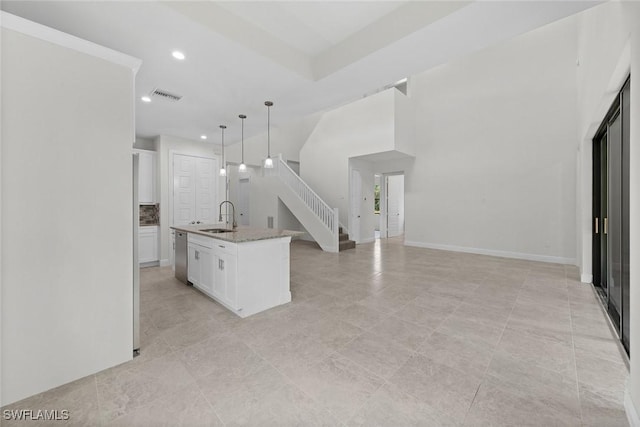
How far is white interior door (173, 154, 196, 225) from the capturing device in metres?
6.14

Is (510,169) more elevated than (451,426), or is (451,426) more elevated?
(510,169)

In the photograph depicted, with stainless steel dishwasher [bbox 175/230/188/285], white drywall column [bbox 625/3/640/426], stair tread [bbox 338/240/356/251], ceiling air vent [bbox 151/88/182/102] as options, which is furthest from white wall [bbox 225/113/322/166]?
white drywall column [bbox 625/3/640/426]

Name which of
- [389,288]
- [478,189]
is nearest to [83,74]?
[389,288]

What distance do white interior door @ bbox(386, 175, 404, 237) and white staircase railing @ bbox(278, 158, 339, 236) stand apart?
3630mm

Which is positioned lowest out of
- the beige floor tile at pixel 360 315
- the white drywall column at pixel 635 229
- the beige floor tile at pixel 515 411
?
the beige floor tile at pixel 515 411

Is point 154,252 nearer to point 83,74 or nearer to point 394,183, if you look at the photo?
point 83,74

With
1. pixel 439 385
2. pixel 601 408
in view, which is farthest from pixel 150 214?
pixel 601 408

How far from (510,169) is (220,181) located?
7410 millimetres

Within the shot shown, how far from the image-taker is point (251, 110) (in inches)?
181

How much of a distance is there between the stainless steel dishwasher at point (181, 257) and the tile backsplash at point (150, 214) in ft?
6.68

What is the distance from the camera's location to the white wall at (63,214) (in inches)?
70.5

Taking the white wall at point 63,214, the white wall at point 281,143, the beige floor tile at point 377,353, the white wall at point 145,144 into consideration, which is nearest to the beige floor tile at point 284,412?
the beige floor tile at point 377,353

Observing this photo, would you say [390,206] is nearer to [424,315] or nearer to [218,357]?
[424,315]

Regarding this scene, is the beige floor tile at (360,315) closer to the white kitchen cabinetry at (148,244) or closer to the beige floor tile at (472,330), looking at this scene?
the beige floor tile at (472,330)
